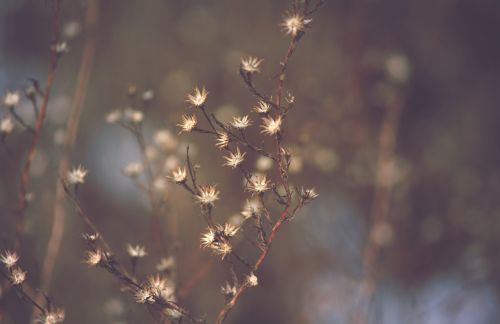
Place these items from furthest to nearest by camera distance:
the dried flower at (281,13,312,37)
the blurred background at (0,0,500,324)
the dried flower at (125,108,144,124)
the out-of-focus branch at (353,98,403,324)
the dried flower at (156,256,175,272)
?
the blurred background at (0,0,500,324)
the out-of-focus branch at (353,98,403,324)
the dried flower at (125,108,144,124)
the dried flower at (156,256,175,272)
the dried flower at (281,13,312,37)

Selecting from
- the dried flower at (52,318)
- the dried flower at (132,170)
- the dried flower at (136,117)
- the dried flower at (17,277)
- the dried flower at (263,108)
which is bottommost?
the dried flower at (52,318)

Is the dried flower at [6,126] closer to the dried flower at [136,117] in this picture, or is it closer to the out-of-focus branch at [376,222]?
the dried flower at [136,117]

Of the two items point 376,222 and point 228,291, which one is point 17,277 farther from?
point 376,222

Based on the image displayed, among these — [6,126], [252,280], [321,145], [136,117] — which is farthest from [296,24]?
[321,145]

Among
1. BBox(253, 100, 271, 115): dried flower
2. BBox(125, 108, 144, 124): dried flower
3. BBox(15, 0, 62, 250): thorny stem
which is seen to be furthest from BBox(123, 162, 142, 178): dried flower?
BBox(253, 100, 271, 115): dried flower

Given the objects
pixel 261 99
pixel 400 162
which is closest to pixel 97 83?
pixel 400 162

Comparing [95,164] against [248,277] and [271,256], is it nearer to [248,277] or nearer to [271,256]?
[271,256]

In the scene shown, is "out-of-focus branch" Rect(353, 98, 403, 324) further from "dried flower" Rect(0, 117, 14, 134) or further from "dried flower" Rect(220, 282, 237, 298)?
"dried flower" Rect(0, 117, 14, 134)

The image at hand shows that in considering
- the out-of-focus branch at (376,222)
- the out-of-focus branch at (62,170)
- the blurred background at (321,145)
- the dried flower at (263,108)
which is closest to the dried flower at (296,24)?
the dried flower at (263,108)

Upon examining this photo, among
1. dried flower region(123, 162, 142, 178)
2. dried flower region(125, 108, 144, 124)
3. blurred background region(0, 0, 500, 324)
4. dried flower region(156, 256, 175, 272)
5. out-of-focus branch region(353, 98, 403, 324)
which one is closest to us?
dried flower region(156, 256, 175, 272)
